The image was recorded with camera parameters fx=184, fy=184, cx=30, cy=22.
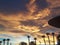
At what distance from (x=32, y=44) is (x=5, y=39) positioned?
27.1 metres

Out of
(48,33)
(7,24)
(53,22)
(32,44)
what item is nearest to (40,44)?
(32,44)

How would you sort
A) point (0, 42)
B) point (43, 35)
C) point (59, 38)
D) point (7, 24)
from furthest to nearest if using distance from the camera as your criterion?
point (59, 38), point (0, 42), point (43, 35), point (7, 24)

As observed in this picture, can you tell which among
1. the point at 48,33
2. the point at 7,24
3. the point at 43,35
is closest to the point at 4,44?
the point at 43,35

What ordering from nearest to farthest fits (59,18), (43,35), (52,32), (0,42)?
(59,18)
(52,32)
(43,35)
(0,42)

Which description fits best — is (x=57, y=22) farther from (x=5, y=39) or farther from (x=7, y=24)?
(x=5, y=39)

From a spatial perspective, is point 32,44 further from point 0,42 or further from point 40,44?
point 0,42

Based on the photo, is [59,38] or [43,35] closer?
[43,35]

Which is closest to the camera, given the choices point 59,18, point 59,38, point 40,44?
point 59,18

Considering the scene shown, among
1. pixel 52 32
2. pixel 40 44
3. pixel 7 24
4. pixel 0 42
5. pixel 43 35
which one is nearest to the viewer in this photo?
pixel 7 24

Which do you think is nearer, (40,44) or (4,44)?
(4,44)

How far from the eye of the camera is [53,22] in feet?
135

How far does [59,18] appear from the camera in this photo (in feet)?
128

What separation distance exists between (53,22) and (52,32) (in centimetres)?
3057

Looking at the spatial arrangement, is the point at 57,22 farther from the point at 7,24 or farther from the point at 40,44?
the point at 40,44
